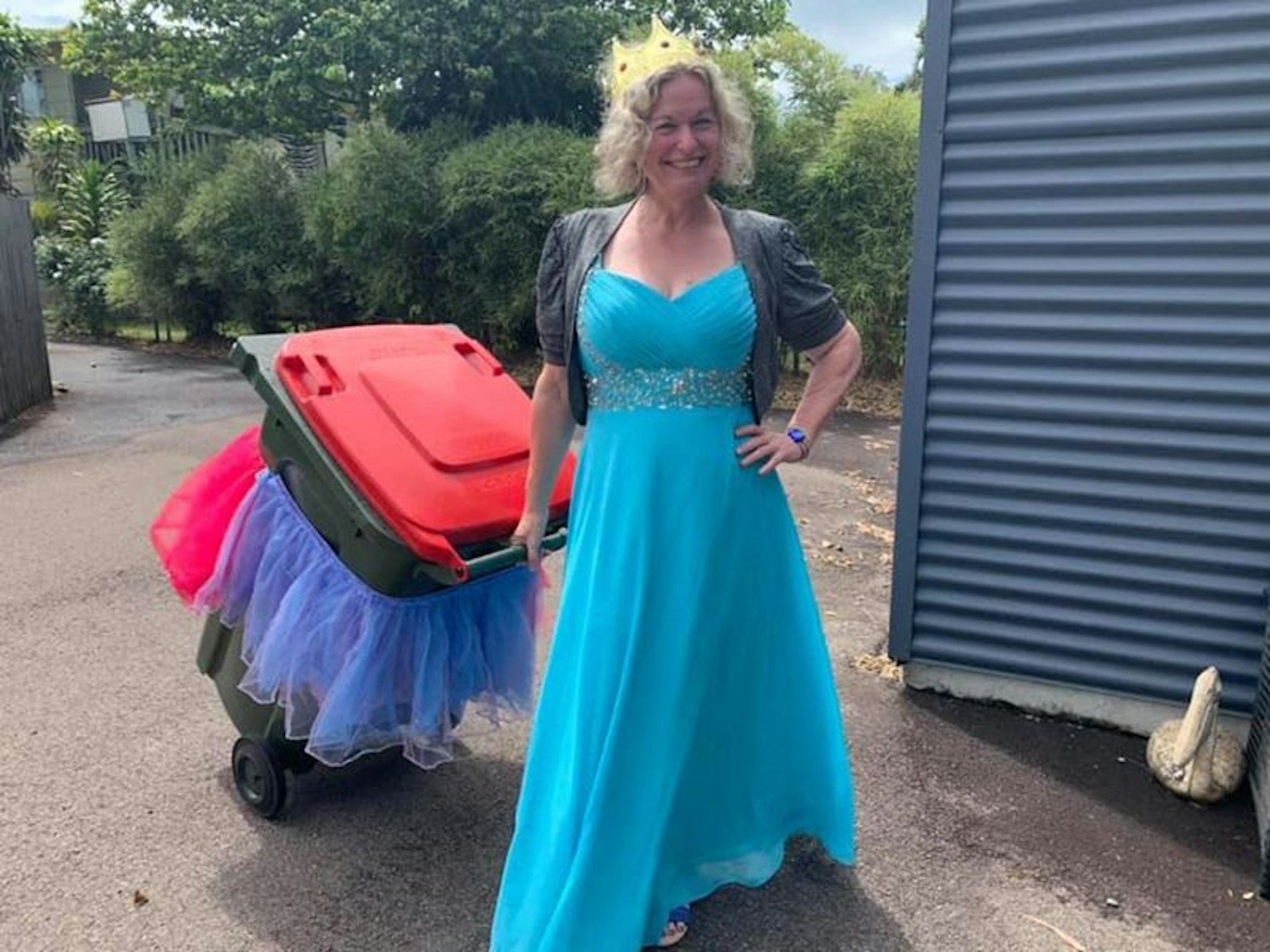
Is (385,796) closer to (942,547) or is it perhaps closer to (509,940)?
(509,940)

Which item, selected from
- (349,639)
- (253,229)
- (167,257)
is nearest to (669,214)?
(349,639)

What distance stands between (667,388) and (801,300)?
35 centimetres

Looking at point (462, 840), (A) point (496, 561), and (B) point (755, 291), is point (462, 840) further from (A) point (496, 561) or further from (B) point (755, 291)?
(B) point (755, 291)

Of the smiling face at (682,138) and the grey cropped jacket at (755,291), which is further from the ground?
the smiling face at (682,138)

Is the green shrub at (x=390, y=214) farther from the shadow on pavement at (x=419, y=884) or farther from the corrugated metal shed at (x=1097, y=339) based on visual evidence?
the shadow on pavement at (x=419, y=884)

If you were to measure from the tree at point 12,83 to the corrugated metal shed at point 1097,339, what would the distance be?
25.0 m

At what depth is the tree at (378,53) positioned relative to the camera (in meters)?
12.5

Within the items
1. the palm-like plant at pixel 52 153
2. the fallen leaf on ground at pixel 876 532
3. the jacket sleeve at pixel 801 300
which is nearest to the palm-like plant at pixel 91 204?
the palm-like plant at pixel 52 153

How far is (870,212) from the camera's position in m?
8.78

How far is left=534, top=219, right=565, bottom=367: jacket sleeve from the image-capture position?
6.71 ft

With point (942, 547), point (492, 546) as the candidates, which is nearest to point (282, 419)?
point (492, 546)

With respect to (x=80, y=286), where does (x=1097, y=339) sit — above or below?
above

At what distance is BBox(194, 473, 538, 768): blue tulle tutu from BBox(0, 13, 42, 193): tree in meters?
24.5

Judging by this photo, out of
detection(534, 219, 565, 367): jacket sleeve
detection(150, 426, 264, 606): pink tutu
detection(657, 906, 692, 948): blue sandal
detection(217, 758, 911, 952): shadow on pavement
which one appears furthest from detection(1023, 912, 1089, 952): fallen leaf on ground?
detection(150, 426, 264, 606): pink tutu
